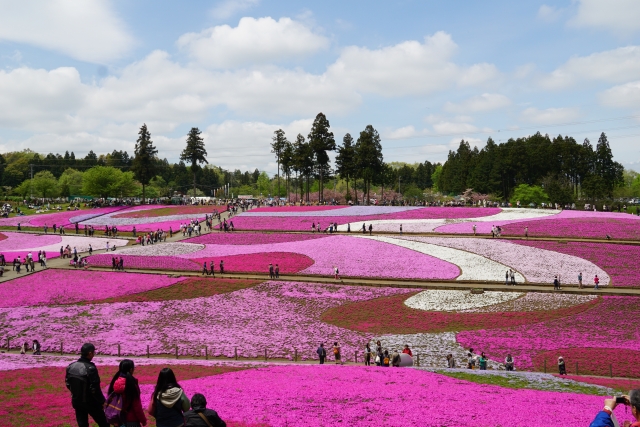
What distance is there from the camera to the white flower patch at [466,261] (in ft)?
148

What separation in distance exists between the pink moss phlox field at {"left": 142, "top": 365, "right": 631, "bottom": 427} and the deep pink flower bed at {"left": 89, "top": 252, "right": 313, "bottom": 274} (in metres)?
28.8

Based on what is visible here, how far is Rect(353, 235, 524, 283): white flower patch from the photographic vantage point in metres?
45.1

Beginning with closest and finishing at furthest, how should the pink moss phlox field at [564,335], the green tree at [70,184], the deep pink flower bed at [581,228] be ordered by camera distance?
the pink moss phlox field at [564,335]
the deep pink flower bed at [581,228]
the green tree at [70,184]

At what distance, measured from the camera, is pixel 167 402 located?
326 inches

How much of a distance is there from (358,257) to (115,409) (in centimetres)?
4325

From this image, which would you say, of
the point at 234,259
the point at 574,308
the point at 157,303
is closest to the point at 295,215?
the point at 234,259

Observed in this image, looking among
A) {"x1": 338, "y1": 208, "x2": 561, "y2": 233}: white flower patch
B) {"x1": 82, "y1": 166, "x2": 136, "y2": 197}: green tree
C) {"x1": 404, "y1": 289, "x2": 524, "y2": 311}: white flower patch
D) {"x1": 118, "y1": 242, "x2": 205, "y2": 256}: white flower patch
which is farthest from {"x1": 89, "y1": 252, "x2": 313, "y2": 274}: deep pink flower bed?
{"x1": 82, "y1": 166, "x2": 136, "y2": 197}: green tree

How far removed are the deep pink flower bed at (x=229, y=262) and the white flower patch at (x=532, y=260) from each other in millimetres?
16122

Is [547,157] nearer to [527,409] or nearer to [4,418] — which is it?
[527,409]

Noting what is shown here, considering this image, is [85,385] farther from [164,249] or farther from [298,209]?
[298,209]

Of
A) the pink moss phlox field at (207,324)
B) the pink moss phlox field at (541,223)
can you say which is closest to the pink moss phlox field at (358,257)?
the pink moss phlox field at (207,324)

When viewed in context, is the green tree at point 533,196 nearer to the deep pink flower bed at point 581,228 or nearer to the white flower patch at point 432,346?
the deep pink flower bed at point 581,228

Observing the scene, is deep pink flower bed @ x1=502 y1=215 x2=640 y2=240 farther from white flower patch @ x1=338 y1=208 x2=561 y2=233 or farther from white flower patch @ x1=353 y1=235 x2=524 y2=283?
white flower patch @ x1=353 y1=235 x2=524 y2=283

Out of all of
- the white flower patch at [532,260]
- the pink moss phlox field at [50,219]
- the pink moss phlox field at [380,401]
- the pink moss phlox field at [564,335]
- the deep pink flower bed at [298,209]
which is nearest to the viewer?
the pink moss phlox field at [380,401]
